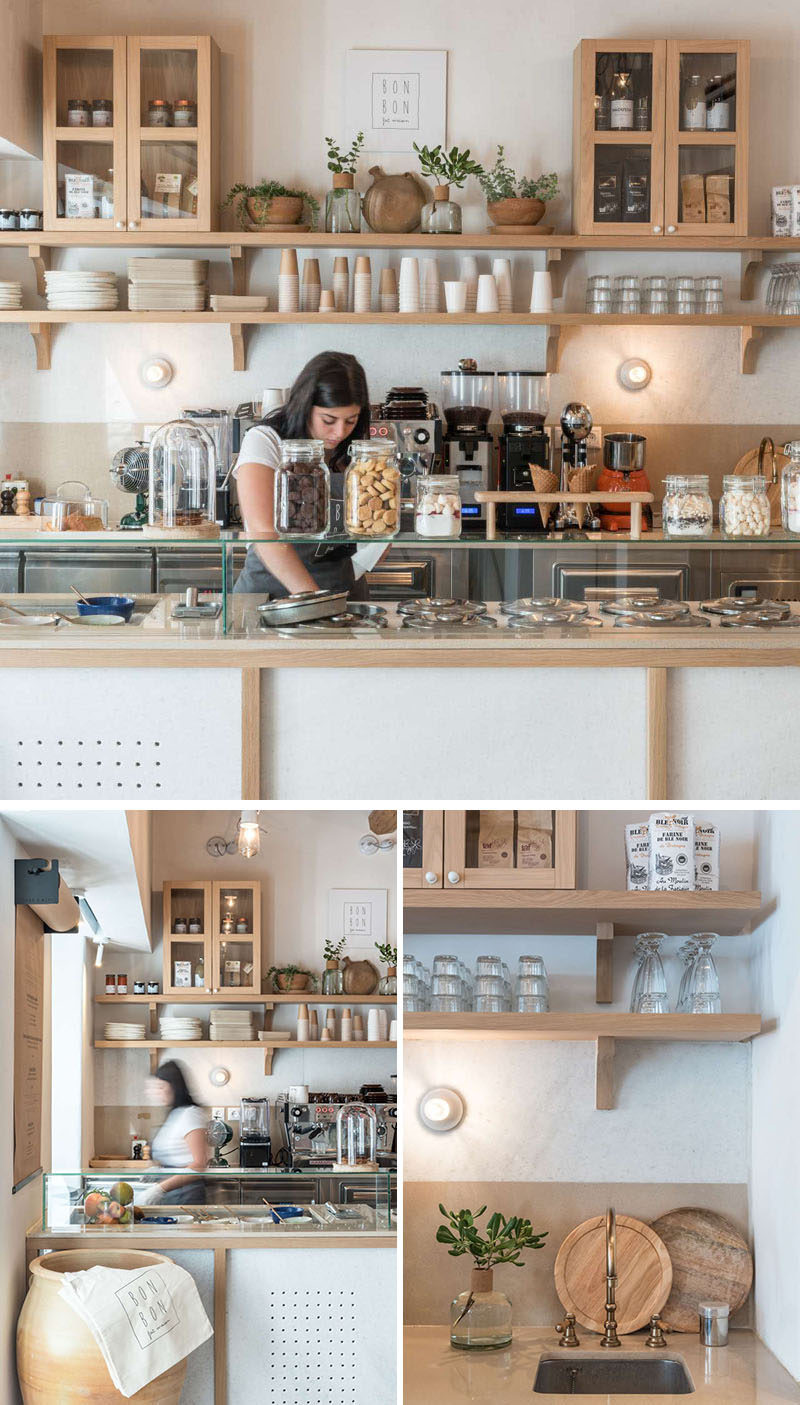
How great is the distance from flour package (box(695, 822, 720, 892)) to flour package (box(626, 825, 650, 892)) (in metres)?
0.06

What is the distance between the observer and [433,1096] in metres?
1.64

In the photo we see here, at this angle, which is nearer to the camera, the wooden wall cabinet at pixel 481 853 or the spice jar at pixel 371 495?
the wooden wall cabinet at pixel 481 853

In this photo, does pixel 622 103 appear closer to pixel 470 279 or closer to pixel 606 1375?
pixel 470 279

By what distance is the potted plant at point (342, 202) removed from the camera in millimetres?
5277

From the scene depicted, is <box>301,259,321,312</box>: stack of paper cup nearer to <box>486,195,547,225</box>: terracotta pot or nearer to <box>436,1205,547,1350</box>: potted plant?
<box>486,195,547,225</box>: terracotta pot

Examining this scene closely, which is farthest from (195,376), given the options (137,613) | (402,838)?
(402,838)

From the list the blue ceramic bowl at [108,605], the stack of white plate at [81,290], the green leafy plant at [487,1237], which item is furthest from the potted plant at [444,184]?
the green leafy plant at [487,1237]

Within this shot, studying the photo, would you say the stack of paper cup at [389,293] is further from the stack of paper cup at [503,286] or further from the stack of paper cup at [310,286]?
the stack of paper cup at [503,286]

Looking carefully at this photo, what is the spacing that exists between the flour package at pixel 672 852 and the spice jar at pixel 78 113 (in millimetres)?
4348

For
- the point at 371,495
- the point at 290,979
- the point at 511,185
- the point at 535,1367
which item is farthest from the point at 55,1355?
the point at 511,185

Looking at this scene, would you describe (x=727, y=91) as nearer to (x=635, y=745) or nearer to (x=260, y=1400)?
(x=635, y=745)

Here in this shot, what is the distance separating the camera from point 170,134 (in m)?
5.16

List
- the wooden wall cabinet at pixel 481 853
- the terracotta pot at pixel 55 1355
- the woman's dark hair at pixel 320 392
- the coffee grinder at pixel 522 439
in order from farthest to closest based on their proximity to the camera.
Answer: the coffee grinder at pixel 522 439
the woman's dark hair at pixel 320 392
the terracotta pot at pixel 55 1355
the wooden wall cabinet at pixel 481 853

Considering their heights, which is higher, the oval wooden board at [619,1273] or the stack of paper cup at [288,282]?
the stack of paper cup at [288,282]
